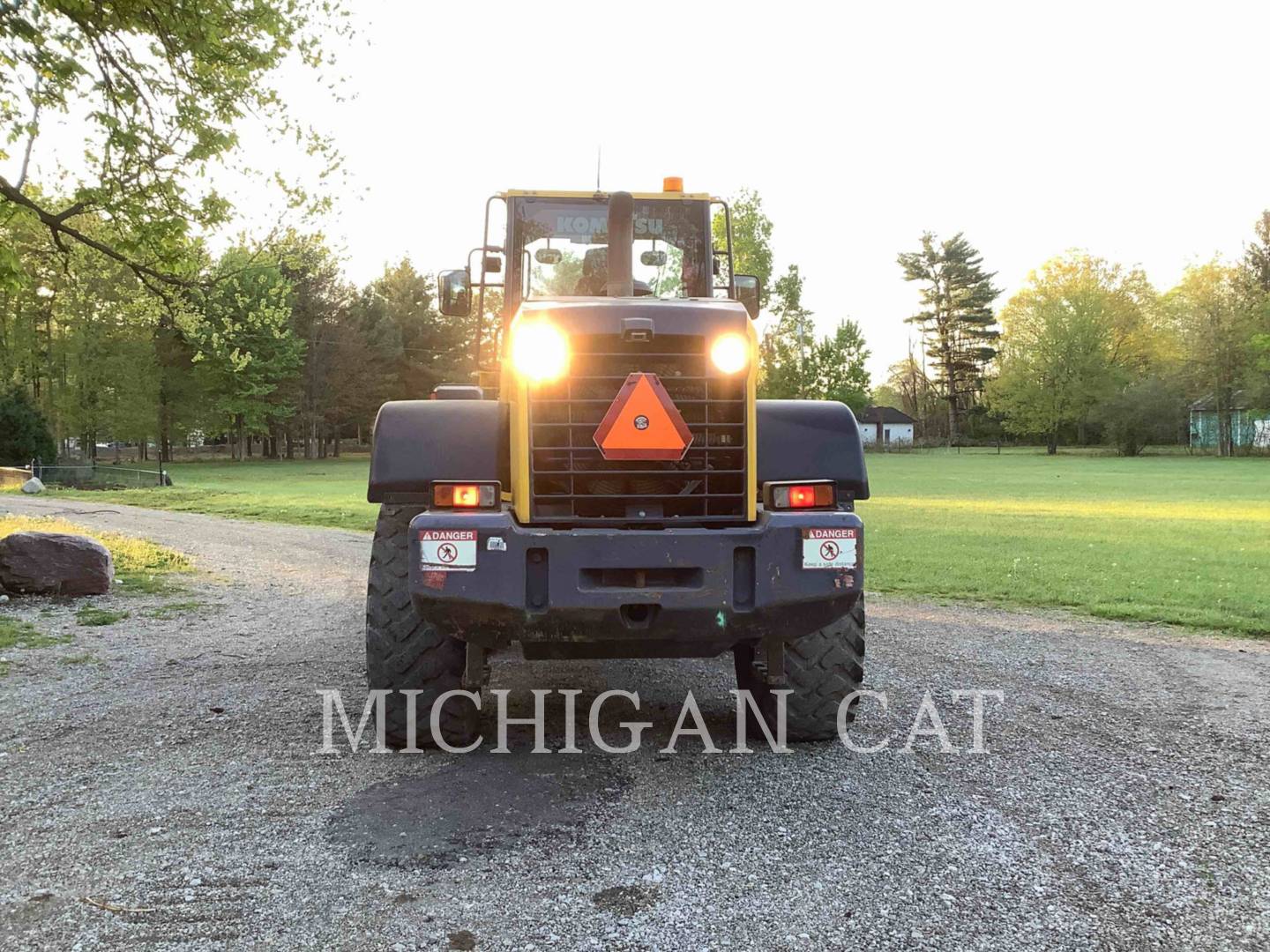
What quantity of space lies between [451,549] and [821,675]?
1.90 metres

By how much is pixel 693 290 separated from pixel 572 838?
3440 mm

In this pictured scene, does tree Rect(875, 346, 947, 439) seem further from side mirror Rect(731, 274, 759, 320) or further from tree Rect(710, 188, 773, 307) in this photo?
side mirror Rect(731, 274, 759, 320)

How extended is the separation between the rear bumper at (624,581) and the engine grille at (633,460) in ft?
0.56

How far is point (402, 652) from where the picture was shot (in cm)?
461

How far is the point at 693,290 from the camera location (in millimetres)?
5949

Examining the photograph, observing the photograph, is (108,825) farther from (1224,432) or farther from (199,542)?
(1224,432)

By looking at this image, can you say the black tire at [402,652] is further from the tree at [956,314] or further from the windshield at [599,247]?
the tree at [956,314]

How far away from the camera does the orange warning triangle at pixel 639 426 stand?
4.27m

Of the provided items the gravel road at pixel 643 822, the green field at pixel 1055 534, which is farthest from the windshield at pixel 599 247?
the green field at pixel 1055 534

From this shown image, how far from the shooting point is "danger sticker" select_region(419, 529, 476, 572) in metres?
4.09

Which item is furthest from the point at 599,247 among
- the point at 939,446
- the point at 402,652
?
the point at 939,446

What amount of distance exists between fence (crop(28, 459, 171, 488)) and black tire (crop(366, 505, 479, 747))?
26370mm

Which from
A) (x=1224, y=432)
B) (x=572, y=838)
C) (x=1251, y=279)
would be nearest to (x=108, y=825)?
(x=572, y=838)

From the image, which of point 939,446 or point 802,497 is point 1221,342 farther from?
point 802,497
